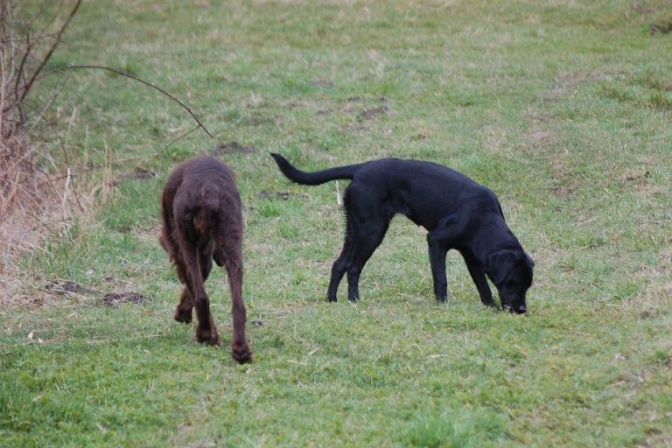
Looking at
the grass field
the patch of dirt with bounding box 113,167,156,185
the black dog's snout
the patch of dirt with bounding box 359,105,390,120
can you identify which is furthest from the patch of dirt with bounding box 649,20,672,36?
the black dog's snout

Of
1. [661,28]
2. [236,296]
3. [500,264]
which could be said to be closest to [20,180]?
[236,296]

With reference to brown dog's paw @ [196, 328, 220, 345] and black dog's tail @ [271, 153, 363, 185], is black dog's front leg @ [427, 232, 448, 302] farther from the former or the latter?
brown dog's paw @ [196, 328, 220, 345]

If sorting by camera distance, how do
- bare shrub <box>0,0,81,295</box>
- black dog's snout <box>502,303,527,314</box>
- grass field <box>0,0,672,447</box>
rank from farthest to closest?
1. bare shrub <box>0,0,81,295</box>
2. black dog's snout <box>502,303,527,314</box>
3. grass field <box>0,0,672,447</box>

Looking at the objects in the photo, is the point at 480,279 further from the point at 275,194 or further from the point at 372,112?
the point at 372,112

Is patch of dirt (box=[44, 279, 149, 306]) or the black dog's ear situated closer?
the black dog's ear

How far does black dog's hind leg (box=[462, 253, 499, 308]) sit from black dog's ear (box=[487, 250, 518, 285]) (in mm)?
306

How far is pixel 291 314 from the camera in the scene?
786 centimetres

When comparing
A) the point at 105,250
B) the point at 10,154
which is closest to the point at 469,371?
the point at 105,250

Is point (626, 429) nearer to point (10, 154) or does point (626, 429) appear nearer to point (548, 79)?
point (10, 154)

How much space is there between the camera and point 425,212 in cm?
845

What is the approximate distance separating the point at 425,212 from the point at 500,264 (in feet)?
2.94

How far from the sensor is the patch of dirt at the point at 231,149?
13734 millimetres

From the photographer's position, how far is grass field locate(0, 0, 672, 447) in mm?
5633

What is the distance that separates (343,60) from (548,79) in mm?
3555
